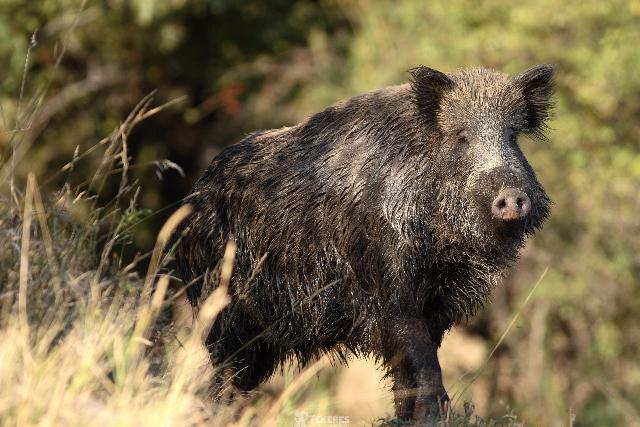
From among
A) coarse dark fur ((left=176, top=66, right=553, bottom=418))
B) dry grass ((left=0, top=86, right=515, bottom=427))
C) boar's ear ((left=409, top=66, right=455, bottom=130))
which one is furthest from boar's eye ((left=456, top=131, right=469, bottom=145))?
dry grass ((left=0, top=86, right=515, bottom=427))

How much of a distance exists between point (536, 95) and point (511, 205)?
1.01 metres

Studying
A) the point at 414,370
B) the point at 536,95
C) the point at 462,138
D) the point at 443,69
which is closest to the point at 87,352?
the point at 414,370

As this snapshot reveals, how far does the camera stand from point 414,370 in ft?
18.6

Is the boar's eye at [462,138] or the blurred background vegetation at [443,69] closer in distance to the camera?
the boar's eye at [462,138]

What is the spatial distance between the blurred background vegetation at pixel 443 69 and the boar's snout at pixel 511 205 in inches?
286

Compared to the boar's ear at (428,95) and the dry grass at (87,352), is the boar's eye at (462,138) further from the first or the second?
the dry grass at (87,352)

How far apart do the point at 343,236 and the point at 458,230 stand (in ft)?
1.83

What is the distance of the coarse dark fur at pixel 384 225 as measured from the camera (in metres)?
5.80

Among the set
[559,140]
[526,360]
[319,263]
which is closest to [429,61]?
[559,140]

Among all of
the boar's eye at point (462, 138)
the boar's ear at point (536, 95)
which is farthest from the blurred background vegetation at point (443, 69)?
the boar's eye at point (462, 138)

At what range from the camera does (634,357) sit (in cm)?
1537

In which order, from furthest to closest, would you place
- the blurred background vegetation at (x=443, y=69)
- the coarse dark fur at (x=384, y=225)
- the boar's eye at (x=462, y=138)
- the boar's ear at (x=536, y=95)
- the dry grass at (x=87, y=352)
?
the blurred background vegetation at (x=443, y=69) → the boar's ear at (x=536, y=95) → the boar's eye at (x=462, y=138) → the coarse dark fur at (x=384, y=225) → the dry grass at (x=87, y=352)

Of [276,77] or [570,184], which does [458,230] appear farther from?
[276,77]

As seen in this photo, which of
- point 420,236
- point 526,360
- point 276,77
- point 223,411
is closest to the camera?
point 223,411
